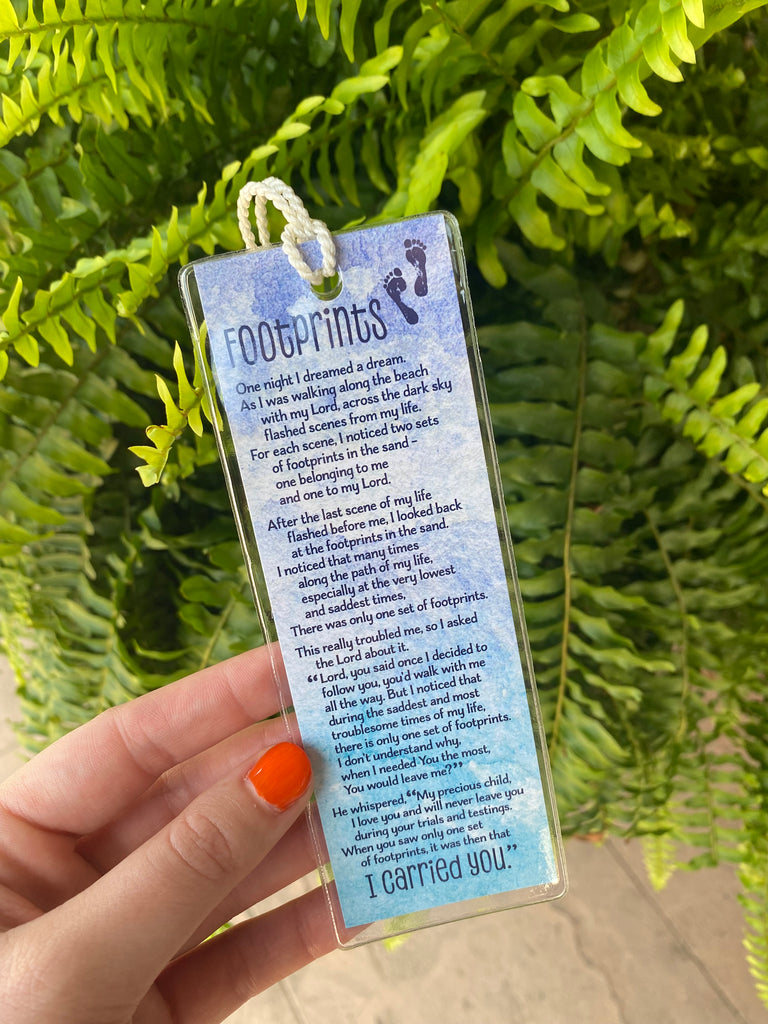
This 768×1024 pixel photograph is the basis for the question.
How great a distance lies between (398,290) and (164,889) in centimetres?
45

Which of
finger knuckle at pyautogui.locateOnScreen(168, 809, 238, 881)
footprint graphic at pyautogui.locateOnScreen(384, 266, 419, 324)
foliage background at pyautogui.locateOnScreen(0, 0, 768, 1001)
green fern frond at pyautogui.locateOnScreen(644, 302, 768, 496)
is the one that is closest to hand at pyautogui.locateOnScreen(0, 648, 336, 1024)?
finger knuckle at pyautogui.locateOnScreen(168, 809, 238, 881)

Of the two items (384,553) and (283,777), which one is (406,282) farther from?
(283,777)

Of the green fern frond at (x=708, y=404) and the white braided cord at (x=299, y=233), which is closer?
the white braided cord at (x=299, y=233)

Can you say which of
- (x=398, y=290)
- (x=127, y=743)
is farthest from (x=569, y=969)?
(x=398, y=290)

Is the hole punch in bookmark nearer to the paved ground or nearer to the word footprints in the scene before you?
the word footprints

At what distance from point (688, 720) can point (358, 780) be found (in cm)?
49

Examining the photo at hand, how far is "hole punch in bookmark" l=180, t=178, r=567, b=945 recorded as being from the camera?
0.52 m

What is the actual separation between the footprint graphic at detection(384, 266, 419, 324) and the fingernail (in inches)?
12.7

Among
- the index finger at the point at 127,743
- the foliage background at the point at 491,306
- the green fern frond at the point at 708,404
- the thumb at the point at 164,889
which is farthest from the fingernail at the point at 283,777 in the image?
the green fern frond at the point at 708,404

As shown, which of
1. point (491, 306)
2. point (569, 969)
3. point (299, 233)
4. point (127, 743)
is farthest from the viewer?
point (569, 969)

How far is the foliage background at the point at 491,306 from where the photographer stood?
2.17 feet

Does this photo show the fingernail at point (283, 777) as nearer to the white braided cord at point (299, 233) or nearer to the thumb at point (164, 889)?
the thumb at point (164, 889)

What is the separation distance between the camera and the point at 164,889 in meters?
0.54

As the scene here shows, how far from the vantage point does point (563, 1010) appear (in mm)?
1189
